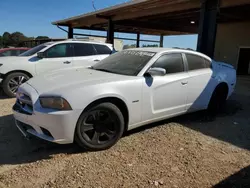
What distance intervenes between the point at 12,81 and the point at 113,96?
4.50 metres

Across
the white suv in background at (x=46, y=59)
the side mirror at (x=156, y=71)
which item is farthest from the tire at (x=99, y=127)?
the white suv in background at (x=46, y=59)

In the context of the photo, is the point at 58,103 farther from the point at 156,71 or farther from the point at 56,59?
the point at 56,59

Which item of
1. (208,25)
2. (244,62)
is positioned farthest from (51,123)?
(244,62)

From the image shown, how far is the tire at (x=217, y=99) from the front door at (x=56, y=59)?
442 centimetres

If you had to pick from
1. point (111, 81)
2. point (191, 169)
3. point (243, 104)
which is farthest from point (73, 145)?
point (243, 104)

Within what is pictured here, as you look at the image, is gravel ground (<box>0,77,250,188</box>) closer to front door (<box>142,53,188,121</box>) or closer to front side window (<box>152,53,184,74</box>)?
front door (<box>142,53,188,121</box>)

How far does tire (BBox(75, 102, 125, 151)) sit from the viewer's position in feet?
10.6

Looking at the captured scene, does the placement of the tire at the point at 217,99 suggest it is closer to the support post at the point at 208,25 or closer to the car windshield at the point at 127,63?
the car windshield at the point at 127,63

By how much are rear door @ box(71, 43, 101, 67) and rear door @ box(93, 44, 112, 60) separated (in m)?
0.12

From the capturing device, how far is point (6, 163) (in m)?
3.08

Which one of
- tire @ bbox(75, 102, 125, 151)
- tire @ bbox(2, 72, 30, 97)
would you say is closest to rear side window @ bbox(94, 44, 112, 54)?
tire @ bbox(2, 72, 30, 97)

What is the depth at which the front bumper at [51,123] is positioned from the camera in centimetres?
299

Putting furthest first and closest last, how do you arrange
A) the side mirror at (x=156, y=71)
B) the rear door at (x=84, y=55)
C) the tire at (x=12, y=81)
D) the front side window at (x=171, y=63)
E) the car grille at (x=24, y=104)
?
the rear door at (x=84, y=55)
the tire at (x=12, y=81)
the front side window at (x=171, y=63)
the side mirror at (x=156, y=71)
the car grille at (x=24, y=104)

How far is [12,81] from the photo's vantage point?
6.64 meters
